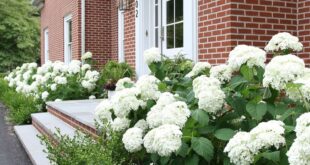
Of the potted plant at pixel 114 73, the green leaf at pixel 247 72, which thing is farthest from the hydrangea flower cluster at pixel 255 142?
the potted plant at pixel 114 73

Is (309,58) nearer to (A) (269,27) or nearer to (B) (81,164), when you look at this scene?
(A) (269,27)

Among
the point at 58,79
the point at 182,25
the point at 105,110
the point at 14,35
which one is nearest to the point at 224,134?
the point at 105,110

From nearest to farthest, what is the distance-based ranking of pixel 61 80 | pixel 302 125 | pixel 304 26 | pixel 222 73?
pixel 302 125, pixel 222 73, pixel 304 26, pixel 61 80

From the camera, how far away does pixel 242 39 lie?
4871 mm

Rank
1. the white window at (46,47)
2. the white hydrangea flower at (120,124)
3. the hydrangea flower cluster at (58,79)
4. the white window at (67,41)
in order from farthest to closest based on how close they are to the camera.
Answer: the white window at (46,47) → the white window at (67,41) → the hydrangea flower cluster at (58,79) → the white hydrangea flower at (120,124)

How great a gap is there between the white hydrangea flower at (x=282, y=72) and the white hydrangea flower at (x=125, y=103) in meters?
0.98

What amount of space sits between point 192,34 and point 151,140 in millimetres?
3178

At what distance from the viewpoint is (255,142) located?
214 cm

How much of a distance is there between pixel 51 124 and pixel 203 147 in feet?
15.8

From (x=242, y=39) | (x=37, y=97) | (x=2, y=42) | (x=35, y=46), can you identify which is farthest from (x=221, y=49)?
(x=35, y=46)

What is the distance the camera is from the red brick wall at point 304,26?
16.5ft

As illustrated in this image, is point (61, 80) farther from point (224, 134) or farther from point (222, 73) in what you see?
point (224, 134)

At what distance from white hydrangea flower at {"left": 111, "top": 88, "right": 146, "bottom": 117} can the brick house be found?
6.72 ft

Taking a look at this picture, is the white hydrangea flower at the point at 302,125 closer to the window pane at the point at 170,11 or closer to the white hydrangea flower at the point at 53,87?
the window pane at the point at 170,11
